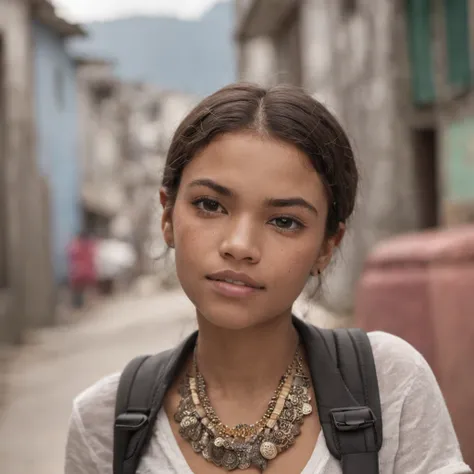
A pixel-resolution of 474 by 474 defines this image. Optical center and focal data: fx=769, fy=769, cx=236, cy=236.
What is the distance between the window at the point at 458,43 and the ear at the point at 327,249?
7.15 meters

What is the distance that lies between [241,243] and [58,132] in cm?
1680

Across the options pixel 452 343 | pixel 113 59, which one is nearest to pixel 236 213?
pixel 452 343

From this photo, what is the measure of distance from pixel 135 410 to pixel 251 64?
1525 centimetres

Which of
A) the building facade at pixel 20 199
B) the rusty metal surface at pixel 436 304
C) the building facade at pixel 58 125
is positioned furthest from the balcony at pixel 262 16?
the rusty metal surface at pixel 436 304

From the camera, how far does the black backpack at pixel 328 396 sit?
140cm

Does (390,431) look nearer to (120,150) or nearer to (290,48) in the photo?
(290,48)

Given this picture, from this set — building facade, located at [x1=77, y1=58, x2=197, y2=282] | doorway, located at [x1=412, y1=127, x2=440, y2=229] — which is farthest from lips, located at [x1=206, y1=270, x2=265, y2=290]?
building facade, located at [x1=77, y1=58, x2=197, y2=282]

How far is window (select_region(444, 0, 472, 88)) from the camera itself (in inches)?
329

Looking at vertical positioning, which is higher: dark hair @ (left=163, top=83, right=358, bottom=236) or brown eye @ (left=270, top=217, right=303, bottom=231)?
dark hair @ (left=163, top=83, right=358, bottom=236)

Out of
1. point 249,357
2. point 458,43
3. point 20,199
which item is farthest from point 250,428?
point 20,199

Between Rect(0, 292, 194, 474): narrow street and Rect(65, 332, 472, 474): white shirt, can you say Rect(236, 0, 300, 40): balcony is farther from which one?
Rect(65, 332, 472, 474): white shirt

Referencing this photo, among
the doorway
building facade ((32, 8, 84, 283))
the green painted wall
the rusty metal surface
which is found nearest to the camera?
the rusty metal surface

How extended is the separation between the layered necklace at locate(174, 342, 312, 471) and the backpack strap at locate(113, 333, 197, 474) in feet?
0.20

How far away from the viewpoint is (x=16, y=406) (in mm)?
6438
